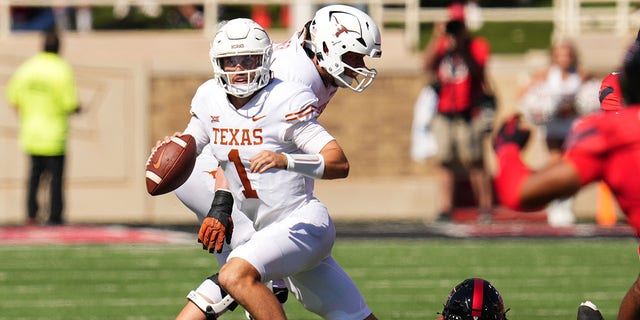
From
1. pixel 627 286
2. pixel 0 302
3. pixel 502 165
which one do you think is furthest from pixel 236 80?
pixel 627 286

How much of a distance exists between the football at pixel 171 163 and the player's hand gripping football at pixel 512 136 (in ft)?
5.79

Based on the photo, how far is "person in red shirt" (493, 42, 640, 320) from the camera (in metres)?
4.54

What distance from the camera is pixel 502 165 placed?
468 cm

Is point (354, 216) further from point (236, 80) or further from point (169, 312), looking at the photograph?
point (236, 80)

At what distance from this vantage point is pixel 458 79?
13.2 metres

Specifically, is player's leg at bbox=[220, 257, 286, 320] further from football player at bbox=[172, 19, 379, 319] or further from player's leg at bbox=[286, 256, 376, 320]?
player's leg at bbox=[286, 256, 376, 320]

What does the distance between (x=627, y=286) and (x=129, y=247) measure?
4038 millimetres

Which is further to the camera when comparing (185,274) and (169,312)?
(185,274)

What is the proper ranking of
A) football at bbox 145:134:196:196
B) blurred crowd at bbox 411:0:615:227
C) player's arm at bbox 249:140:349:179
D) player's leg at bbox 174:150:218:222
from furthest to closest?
blurred crowd at bbox 411:0:615:227 → player's leg at bbox 174:150:218:222 → football at bbox 145:134:196:196 → player's arm at bbox 249:140:349:179

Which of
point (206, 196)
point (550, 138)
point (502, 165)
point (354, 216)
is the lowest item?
point (354, 216)

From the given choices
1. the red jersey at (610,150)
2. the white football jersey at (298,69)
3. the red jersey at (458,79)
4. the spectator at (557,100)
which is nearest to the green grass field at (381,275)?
the spectator at (557,100)

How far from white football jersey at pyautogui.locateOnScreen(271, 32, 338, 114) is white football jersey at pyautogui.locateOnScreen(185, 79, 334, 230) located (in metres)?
0.26

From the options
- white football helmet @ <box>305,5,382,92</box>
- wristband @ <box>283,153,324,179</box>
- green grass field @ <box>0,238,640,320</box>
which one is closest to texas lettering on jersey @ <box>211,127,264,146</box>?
wristband @ <box>283,153,324,179</box>

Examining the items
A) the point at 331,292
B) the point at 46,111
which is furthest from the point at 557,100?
the point at 331,292
